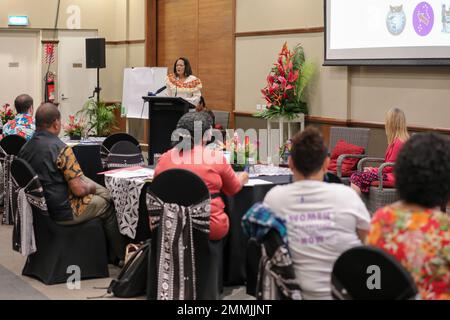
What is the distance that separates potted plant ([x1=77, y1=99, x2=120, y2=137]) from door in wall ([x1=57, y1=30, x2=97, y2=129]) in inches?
14.4

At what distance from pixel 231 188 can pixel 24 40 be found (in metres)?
10.0

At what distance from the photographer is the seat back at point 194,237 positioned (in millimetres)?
4293

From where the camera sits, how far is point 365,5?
8125 millimetres

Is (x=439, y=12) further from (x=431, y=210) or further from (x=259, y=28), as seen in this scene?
(x=431, y=210)

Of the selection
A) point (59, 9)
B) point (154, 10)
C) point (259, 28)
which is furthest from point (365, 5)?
point (59, 9)

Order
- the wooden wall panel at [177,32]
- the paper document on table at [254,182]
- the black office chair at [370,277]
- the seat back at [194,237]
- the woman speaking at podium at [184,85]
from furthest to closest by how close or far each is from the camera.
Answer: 1. the wooden wall panel at [177,32]
2. the woman speaking at podium at [184,85]
3. the paper document on table at [254,182]
4. the seat back at [194,237]
5. the black office chair at [370,277]

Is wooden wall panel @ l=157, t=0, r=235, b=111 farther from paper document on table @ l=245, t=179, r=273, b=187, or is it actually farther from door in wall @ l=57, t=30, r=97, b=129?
paper document on table @ l=245, t=179, r=273, b=187

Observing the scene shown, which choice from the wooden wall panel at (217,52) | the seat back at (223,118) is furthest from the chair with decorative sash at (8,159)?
the wooden wall panel at (217,52)

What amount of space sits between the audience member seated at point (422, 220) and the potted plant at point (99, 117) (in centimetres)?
1063

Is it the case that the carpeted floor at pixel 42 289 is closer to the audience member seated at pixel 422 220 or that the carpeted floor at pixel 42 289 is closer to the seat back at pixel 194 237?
the seat back at pixel 194 237

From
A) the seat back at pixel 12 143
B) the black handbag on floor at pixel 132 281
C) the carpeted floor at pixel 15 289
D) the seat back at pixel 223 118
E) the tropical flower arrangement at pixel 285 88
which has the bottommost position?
the carpeted floor at pixel 15 289

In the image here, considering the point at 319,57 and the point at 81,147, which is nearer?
the point at 81,147

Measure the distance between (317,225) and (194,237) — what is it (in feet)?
5.03

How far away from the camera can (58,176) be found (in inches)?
211
